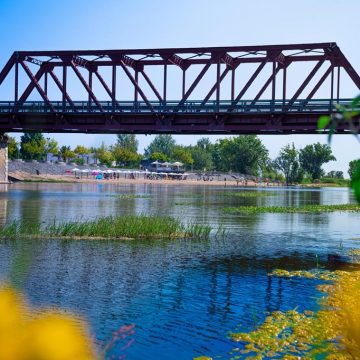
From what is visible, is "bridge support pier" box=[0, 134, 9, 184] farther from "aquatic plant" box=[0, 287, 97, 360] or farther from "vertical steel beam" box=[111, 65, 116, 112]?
"aquatic plant" box=[0, 287, 97, 360]

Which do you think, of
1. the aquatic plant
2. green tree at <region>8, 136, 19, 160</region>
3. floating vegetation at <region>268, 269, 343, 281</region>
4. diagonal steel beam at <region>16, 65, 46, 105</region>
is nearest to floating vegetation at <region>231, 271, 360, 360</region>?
floating vegetation at <region>268, 269, 343, 281</region>

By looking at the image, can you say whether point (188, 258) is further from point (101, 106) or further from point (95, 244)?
point (101, 106)

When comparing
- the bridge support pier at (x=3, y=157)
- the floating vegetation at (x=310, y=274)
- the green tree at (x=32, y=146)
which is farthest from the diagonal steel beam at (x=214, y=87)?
the green tree at (x=32, y=146)

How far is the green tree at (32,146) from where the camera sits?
16388 centimetres

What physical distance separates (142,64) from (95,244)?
104 ft

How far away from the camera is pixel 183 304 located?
16.4 metres

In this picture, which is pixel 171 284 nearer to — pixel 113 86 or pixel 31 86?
pixel 113 86

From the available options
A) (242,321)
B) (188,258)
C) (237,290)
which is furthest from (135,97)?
(242,321)

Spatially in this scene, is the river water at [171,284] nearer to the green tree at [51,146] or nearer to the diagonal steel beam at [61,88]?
the diagonal steel beam at [61,88]

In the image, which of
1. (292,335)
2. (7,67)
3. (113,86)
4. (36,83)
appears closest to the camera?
(292,335)

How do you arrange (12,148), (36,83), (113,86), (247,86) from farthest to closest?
(12,148)
(36,83)
(113,86)
(247,86)

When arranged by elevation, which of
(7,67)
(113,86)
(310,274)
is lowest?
(310,274)

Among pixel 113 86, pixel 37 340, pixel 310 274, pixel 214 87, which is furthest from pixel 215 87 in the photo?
pixel 37 340

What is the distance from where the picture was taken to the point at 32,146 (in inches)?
6476
